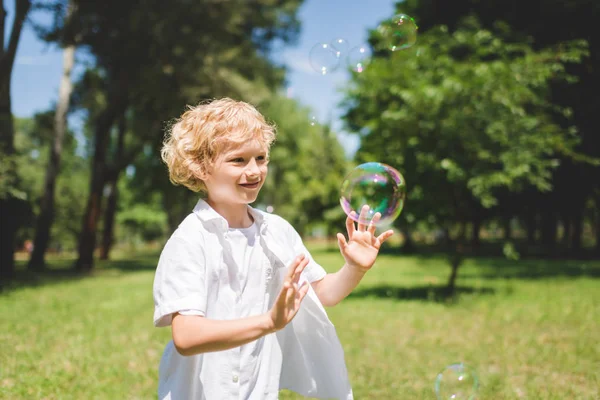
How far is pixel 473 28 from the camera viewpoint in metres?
11.5

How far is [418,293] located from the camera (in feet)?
39.6

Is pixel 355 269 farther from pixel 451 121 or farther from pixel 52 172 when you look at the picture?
pixel 52 172

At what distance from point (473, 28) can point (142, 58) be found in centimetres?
966

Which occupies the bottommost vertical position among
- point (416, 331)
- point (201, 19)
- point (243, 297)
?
point (416, 331)

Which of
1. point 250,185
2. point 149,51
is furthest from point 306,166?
point 250,185

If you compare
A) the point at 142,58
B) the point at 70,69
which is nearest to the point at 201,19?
the point at 142,58

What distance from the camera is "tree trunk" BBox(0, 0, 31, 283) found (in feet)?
42.0

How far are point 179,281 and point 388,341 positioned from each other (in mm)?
5490

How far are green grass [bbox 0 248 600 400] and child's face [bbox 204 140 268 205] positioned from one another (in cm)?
305

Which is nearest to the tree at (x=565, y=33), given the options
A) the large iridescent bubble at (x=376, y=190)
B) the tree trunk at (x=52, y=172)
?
the tree trunk at (x=52, y=172)

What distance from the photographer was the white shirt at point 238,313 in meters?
2.12

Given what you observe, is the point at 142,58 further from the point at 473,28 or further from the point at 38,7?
the point at 473,28

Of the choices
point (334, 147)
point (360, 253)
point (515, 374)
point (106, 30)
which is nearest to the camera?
point (360, 253)

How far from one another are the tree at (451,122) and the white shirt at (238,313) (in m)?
7.75
